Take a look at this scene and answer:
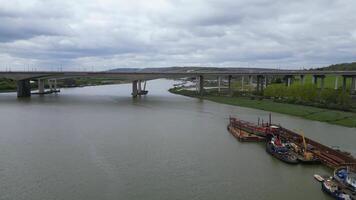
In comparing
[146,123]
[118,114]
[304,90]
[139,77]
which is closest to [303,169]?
[146,123]

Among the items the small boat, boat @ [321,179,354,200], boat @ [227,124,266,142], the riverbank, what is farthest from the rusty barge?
the riverbank

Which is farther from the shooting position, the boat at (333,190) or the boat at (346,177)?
the boat at (346,177)

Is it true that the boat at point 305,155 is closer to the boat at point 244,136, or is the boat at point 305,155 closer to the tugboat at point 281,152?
the tugboat at point 281,152

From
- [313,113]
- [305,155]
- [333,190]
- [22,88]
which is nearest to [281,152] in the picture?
[305,155]

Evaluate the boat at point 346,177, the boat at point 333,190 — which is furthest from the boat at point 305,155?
the boat at point 333,190

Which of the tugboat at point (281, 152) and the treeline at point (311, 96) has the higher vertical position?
the treeline at point (311, 96)
